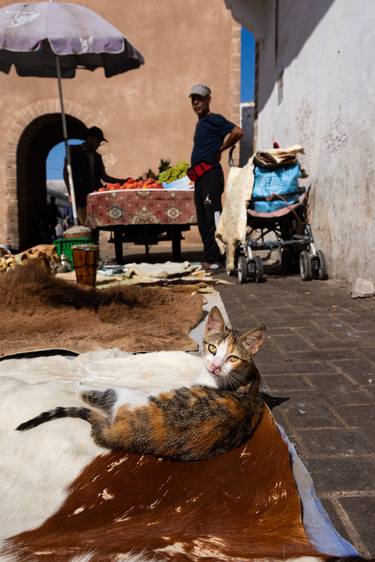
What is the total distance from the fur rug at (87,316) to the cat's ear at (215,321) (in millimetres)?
1022

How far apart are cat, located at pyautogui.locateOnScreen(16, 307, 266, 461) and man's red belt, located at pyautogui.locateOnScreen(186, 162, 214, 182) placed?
5.30m

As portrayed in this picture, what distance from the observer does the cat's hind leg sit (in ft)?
5.64

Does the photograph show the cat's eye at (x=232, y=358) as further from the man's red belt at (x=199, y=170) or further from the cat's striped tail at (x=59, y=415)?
the man's red belt at (x=199, y=170)

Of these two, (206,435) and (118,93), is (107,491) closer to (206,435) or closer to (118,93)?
(206,435)

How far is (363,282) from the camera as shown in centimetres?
509

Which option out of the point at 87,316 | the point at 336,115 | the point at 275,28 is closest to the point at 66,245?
the point at 87,316

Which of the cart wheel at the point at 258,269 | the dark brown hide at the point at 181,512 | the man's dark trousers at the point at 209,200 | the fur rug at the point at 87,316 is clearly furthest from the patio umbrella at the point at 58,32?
the dark brown hide at the point at 181,512

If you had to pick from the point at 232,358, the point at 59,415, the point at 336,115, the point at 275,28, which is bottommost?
the point at 59,415

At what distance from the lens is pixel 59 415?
5.49 ft

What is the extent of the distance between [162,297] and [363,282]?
231 cm

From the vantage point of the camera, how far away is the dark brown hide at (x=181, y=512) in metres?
1.16

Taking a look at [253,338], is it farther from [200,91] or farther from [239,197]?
[200,91]

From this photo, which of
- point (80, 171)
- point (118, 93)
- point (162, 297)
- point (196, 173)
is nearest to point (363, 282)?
point (162, 297)

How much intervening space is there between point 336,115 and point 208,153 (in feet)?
6.14
